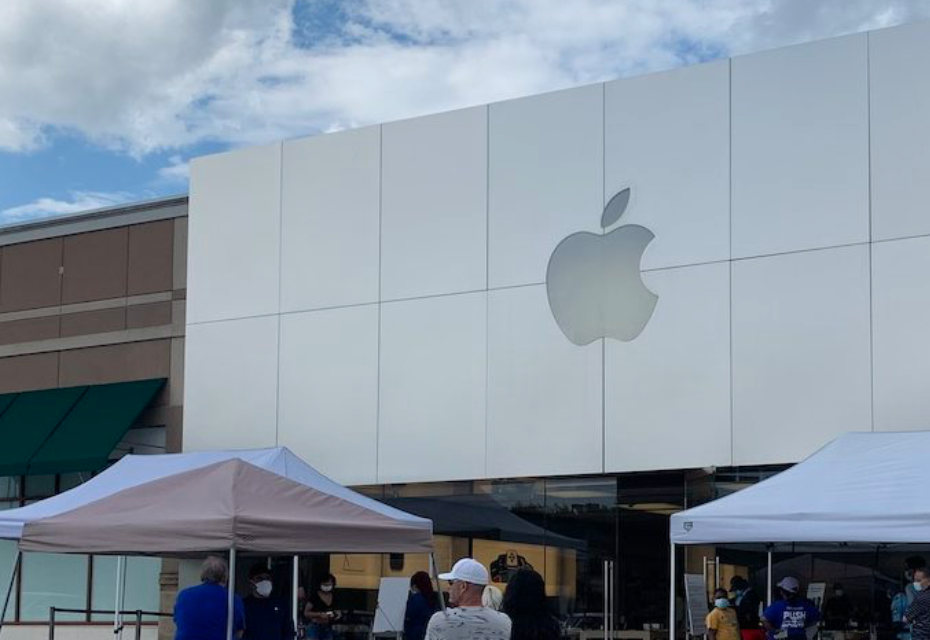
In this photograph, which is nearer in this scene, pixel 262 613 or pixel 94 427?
pixel 262 613

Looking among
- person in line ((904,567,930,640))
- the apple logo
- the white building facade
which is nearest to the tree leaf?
the apple logo

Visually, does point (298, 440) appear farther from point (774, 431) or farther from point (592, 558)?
point (774, 431)

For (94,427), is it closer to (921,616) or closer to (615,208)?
(615,208)

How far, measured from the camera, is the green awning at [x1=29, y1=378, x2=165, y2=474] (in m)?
23.0

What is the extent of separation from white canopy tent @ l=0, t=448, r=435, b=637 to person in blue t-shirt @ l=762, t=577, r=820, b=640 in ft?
16.2

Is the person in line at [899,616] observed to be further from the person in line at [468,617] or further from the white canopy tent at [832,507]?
the person in line at [468,617]

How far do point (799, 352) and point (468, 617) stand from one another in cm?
1057

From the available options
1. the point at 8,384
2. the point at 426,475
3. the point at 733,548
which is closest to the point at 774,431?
the point at 733,548

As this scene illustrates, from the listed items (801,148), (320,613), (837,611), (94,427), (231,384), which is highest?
(801,148)

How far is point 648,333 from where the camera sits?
62.6 ft

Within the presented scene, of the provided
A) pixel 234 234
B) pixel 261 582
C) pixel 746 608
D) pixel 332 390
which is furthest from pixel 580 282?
pixel 261 582

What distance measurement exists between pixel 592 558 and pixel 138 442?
8.19 m

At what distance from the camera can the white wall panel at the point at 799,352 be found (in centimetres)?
1752

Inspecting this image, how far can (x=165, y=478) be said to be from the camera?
11.8 metres
